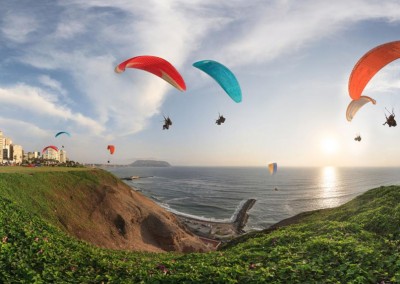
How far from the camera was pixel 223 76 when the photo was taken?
49.8ft

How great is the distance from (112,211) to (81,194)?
10.3 feet

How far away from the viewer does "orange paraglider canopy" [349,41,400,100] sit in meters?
11.7

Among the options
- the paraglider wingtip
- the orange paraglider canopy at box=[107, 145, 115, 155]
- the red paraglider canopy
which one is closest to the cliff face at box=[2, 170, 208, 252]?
the paraglider wingtip

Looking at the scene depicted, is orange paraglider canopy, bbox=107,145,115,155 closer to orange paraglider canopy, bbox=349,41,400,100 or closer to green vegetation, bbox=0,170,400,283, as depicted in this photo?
green vegetation, bbox=0,170,400,283

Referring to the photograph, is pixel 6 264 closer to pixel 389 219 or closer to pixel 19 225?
pixel 19 225

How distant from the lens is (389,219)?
36.1ft

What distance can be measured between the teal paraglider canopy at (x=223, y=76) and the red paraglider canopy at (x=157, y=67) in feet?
4.40

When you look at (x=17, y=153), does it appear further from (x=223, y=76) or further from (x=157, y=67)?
(x=223, y=76)

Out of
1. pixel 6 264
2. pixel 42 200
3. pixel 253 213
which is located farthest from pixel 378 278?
pixel 253 213

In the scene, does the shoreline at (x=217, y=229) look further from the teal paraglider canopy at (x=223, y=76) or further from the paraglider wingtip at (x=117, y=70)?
the paraglider wingtip at (x=117, y=70)

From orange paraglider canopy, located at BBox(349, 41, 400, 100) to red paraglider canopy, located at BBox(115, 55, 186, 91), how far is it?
359 inches

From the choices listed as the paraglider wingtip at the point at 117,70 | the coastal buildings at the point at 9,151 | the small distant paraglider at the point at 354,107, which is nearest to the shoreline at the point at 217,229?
the small distant paraglider at the point at 354,107

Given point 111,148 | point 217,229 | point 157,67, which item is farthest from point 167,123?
point 111,148

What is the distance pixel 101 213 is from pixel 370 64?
2201 centimetres
